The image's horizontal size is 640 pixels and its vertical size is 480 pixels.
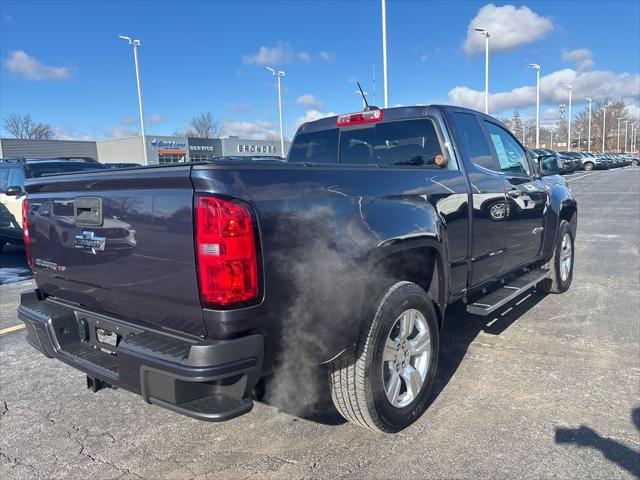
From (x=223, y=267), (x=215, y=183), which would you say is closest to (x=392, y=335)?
(x=223, y=267)

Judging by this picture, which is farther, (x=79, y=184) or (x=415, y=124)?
(x=415, y=124)

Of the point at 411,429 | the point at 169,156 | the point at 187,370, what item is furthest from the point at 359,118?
the point at 169,156

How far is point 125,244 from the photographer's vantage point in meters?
2.52

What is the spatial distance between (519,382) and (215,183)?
2.71 meters

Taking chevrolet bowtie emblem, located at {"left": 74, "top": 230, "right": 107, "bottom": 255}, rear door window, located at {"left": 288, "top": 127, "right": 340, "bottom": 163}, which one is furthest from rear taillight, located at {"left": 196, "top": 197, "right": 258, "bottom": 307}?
rear door window, located at {"left": 288, "top": 127, "right": 340, "bottom": 163}

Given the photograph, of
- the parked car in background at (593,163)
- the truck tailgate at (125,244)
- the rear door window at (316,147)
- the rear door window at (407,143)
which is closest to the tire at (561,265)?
the rear door window at (407,143)

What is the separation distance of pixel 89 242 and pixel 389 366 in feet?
5.98

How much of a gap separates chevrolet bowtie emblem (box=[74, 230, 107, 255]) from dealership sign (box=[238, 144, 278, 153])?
58338 millimetres

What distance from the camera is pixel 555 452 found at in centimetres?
279

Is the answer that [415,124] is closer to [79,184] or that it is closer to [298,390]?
[298,390]

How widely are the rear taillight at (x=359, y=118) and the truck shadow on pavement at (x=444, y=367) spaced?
6.71 ft

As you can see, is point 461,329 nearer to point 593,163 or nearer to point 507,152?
point 507,152

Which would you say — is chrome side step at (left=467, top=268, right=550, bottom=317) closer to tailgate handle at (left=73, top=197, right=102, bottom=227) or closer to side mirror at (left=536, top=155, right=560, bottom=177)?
side mirror at (left=536, top=155, right=560, bottom=177)

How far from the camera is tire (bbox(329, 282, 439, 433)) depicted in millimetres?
2748
